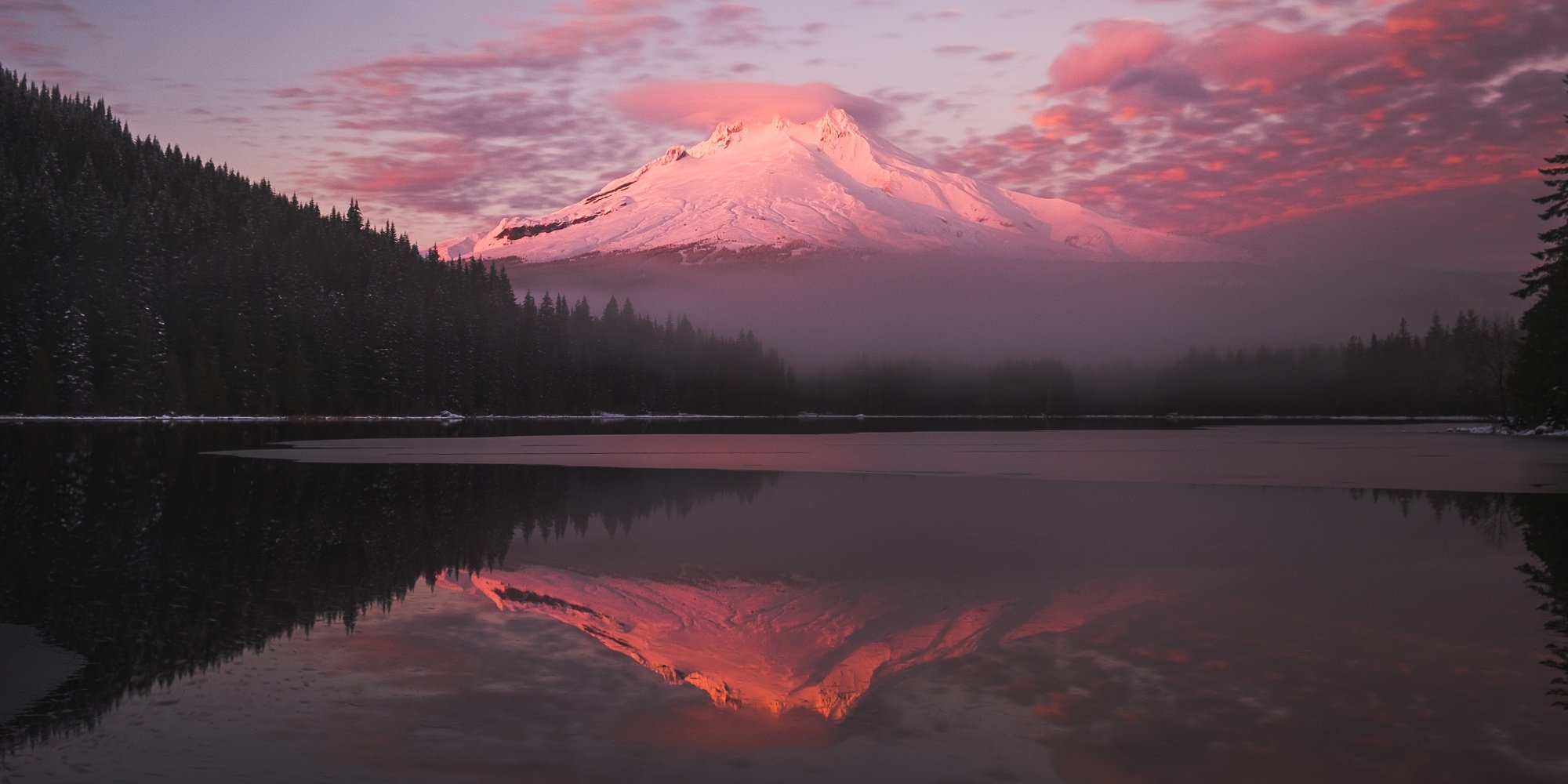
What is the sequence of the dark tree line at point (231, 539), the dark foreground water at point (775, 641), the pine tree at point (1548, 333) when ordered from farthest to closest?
the pine tree at point (1548, 333), the dark tree line at point (231, 539), the dark foreground water at point (775, 641)

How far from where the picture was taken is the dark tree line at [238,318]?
13112 centimetres

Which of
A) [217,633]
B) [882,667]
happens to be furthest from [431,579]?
[882,667]

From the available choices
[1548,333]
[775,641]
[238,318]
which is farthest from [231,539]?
[238,318]

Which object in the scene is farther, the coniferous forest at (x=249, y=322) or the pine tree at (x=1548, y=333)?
the coniferous forest at (x=249, y=322)

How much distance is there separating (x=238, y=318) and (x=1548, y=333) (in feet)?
478

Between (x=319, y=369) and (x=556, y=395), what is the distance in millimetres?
47585

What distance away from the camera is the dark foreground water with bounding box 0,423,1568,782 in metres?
11.1

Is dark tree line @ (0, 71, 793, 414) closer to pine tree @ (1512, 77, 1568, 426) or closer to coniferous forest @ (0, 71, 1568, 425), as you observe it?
coniferous forest @ (0, 71, 1568, 425)

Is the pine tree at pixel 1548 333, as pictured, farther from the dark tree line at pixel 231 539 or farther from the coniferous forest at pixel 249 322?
the dark tree line at pixel 231 539

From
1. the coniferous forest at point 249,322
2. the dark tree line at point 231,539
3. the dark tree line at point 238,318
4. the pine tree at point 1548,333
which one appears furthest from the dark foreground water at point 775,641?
the dark tree line at point 238,318

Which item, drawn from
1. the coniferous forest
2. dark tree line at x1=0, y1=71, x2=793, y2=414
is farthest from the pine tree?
dark tree line at x1=0, y1=71, x2=793, y2=414

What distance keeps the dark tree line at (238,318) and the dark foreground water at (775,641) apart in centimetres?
11108

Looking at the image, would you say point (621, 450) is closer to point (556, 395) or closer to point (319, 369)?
point (319, 369)

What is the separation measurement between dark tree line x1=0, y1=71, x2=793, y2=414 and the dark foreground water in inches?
4373
